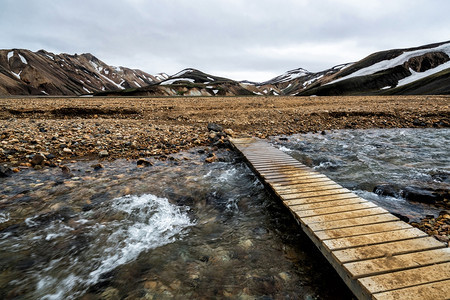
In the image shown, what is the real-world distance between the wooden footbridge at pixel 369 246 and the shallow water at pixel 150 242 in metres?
0.48

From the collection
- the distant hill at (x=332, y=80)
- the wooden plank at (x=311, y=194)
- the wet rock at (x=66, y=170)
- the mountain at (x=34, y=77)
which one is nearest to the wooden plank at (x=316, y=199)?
the wooden plank at (x=311, y=194)

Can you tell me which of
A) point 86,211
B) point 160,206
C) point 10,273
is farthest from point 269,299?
point 86,211

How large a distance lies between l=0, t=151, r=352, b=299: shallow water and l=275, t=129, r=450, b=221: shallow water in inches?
111

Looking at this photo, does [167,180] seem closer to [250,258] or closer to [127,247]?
[127,247]

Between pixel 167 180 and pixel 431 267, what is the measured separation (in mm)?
5746

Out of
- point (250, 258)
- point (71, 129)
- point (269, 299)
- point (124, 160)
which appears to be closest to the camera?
point (269, 299)

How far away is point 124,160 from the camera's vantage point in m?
8.23

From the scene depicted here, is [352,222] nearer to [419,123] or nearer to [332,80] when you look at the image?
[419,123]

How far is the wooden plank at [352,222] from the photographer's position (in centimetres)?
380

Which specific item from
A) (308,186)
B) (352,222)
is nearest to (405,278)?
(352,222)

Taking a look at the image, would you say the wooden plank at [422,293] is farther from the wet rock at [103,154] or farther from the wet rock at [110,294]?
the wet rock at [103,154]

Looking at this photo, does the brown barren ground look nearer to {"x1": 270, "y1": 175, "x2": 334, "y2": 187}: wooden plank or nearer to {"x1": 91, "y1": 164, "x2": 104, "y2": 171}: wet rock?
{"x1": 91, "y1": 164, "x2": 104, "y2": 171}: wet rock

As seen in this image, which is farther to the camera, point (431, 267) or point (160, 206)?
point (160, 206)

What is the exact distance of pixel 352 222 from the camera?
3.91m
